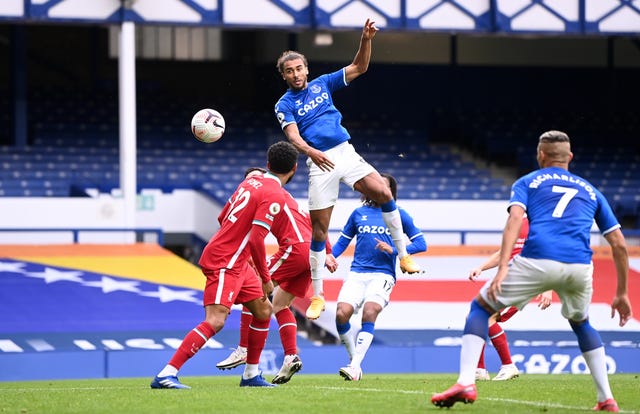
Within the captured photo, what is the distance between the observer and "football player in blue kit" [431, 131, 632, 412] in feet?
26.7

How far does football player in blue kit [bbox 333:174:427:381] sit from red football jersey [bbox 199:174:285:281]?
102 inches

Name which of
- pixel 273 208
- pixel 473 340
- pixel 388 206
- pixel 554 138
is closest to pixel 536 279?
pixel 473 340

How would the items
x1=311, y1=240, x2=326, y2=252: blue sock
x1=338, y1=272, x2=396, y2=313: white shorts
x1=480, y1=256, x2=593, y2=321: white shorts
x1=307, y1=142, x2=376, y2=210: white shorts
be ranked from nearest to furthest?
x1=480, y1=256, x2=593, y2=321: white shorts, x1=307, y1=142, x2=376, y2=210: white shorts, x1=311, y1=240, x2=326, y2=252: blue sock, x1=338, y1=272, x2=396, y2=313: white shorts

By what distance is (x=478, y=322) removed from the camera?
8.26 m

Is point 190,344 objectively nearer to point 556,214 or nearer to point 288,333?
point 288,333

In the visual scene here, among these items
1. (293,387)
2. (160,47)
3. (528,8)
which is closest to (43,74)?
(160,47)

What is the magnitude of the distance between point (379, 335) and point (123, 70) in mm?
8078

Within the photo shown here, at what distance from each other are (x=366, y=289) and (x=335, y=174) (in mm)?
1831

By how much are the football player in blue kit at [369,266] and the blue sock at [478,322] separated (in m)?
4.26

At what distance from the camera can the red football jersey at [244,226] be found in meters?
10.1

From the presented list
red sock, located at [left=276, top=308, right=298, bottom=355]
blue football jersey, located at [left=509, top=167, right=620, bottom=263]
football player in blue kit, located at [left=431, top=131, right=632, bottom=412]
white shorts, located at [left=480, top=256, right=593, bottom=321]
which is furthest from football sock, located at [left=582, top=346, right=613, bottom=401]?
red sock, located at [left=276, top=308, right=298, bottom=355]

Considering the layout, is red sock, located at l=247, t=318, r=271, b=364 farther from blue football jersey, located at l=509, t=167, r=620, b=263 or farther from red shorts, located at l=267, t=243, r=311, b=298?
blue football jersey, located at l=509, t=167, r=620, b=263

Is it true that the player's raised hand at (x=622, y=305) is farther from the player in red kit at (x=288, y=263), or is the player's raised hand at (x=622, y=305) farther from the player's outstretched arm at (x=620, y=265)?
the player in red kit at (x=288, y=263)

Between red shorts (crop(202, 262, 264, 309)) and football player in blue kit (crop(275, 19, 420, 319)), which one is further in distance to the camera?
football player in blue kit (crop(275, 19, 420, 319))
